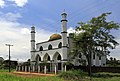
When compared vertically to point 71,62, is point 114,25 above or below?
above

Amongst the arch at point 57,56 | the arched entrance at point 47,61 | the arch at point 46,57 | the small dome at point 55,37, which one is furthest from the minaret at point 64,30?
the arch at point 46,57

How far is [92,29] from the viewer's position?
4234cm

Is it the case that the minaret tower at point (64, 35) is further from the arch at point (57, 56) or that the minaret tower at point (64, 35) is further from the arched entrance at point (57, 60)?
the arch at point (57, 56)

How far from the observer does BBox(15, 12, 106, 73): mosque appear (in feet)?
182

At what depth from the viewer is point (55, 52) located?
59219 millimetres

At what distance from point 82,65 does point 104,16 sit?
583 inches

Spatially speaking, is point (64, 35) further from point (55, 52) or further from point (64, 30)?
point (55, 52)

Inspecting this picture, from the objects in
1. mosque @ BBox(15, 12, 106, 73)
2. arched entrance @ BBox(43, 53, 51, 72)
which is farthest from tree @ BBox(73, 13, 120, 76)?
arched entrance @ BBox(43, 53, 51, 72)

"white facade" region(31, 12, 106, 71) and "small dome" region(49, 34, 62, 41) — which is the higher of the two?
"small dome" region(49, 34, 62, 41)

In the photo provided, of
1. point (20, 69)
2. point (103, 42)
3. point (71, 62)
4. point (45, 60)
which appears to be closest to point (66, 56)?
point (71, 62)

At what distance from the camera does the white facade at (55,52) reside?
182 feet

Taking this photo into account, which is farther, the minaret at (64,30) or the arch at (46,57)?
the arch at (46,57)

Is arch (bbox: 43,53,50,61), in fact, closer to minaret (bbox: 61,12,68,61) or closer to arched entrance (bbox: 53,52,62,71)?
arched entrance (bbox: 53,52,62,71)

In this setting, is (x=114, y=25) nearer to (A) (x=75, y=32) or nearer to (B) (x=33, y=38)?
(A) (x=75, y=32)
